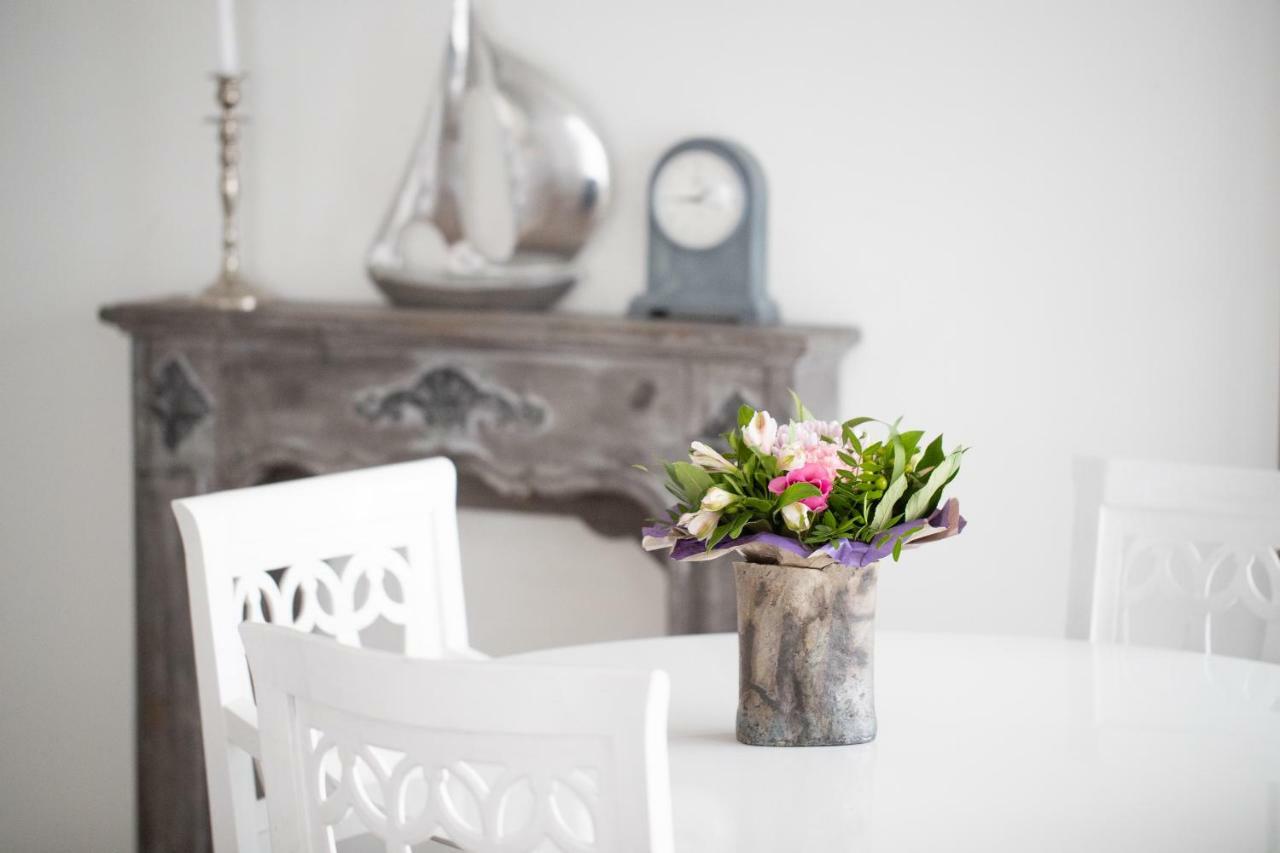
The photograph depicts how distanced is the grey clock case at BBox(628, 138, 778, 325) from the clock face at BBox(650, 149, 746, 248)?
0.01 metres

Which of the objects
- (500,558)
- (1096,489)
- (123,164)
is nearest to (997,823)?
(1096,489)

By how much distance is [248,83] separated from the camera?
10.1 ft

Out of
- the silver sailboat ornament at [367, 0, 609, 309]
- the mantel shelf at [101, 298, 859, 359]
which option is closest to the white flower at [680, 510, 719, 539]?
the mantel shelf at [101, 298, 859, 359]

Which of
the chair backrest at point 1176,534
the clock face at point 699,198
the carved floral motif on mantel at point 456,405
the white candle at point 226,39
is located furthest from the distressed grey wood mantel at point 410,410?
the chair backrest at point 1176,534

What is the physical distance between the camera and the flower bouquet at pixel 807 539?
4.33 feet

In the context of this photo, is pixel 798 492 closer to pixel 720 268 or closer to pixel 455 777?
pixel 455 777

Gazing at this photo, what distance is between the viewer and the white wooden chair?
1577 millimetres

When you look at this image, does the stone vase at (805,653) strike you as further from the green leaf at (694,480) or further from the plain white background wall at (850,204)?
the plain white background wall at (850,204)

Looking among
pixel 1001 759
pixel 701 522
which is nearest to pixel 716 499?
pixel 701 522

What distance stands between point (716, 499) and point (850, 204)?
57.8 inches

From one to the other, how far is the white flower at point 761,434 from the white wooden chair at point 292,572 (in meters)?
0.47

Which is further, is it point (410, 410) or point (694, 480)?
point (410, 410)

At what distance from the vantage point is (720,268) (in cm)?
264

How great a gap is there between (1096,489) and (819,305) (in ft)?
2.75
